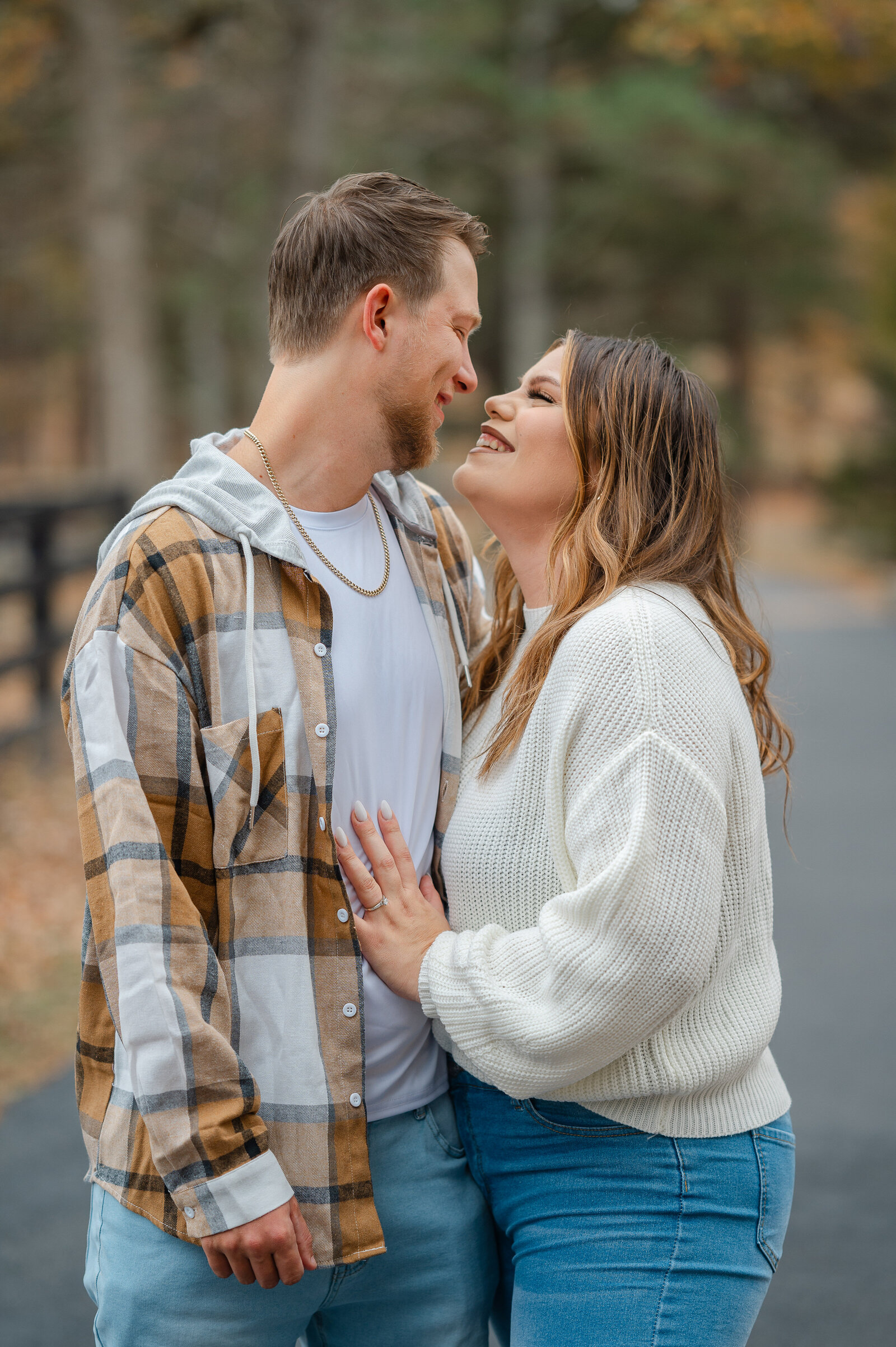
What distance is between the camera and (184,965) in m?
1.89

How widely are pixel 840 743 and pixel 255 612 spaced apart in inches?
323

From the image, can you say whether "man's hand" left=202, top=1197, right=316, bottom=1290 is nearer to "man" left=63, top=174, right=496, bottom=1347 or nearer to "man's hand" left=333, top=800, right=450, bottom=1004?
"man" left=63, top=174, right=496, bottom=1347

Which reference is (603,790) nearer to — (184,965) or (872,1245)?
(184,965)

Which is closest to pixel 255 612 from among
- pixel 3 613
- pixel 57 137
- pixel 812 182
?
pixel 3 613

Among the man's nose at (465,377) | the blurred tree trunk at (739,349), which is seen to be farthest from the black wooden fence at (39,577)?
the blurred tree trunk at (739,349)

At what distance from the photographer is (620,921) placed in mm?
1886

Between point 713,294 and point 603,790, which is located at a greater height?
point 713,294

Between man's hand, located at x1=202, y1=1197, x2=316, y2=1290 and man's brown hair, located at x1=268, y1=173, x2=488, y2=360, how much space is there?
4.74 ft

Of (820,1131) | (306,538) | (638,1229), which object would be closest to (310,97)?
(820,1131)

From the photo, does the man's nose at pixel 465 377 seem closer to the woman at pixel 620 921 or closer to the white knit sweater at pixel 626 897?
the woman at pixel 620 921

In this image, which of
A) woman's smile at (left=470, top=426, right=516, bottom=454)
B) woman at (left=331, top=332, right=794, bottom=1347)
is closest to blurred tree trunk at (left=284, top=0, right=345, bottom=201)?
woman's smile at (left=470, top=426, right=516, bottom=454)

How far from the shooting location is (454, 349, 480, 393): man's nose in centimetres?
232

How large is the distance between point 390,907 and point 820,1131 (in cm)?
285

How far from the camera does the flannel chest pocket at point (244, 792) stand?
6.43ft
